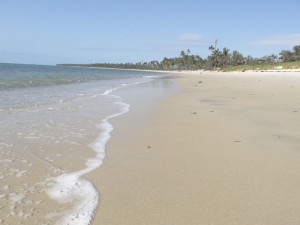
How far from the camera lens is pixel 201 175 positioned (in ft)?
14.5

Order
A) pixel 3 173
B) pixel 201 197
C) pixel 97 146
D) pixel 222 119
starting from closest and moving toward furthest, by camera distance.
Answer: pixel 201 197
pixel 3 173
pixel 97 146
pixel 222 119

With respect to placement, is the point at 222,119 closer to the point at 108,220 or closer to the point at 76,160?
the point at 76,160

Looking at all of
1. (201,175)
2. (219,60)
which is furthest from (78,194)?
(219,60)

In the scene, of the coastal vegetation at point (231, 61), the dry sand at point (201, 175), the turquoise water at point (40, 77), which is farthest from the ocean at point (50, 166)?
the coastal vegetation at point (231, 61)

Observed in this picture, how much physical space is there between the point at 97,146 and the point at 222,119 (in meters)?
4.09

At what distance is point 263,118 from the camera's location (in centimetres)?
901

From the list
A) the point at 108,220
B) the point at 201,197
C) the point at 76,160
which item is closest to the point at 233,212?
the point at 201,197

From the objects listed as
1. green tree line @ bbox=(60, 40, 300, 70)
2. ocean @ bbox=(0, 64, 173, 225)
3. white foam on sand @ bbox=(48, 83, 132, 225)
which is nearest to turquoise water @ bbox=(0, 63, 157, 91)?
ocean @ bbox=(0, 64, 173, 225)

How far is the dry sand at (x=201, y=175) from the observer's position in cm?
326

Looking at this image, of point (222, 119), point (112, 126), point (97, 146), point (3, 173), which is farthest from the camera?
point (222, 119)

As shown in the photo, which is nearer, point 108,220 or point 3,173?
point 108,220

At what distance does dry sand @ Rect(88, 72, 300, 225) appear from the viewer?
10.7 ft

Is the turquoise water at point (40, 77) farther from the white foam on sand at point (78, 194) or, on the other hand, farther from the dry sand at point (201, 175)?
the white foam on sand at point (78, 194)

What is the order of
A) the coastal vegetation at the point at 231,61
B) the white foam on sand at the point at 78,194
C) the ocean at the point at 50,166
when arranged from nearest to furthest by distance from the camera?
the white foam on sand at the point at 78,194 < the ocean at the point at 50,166 < the coastal vegetation at the point at 231,61
